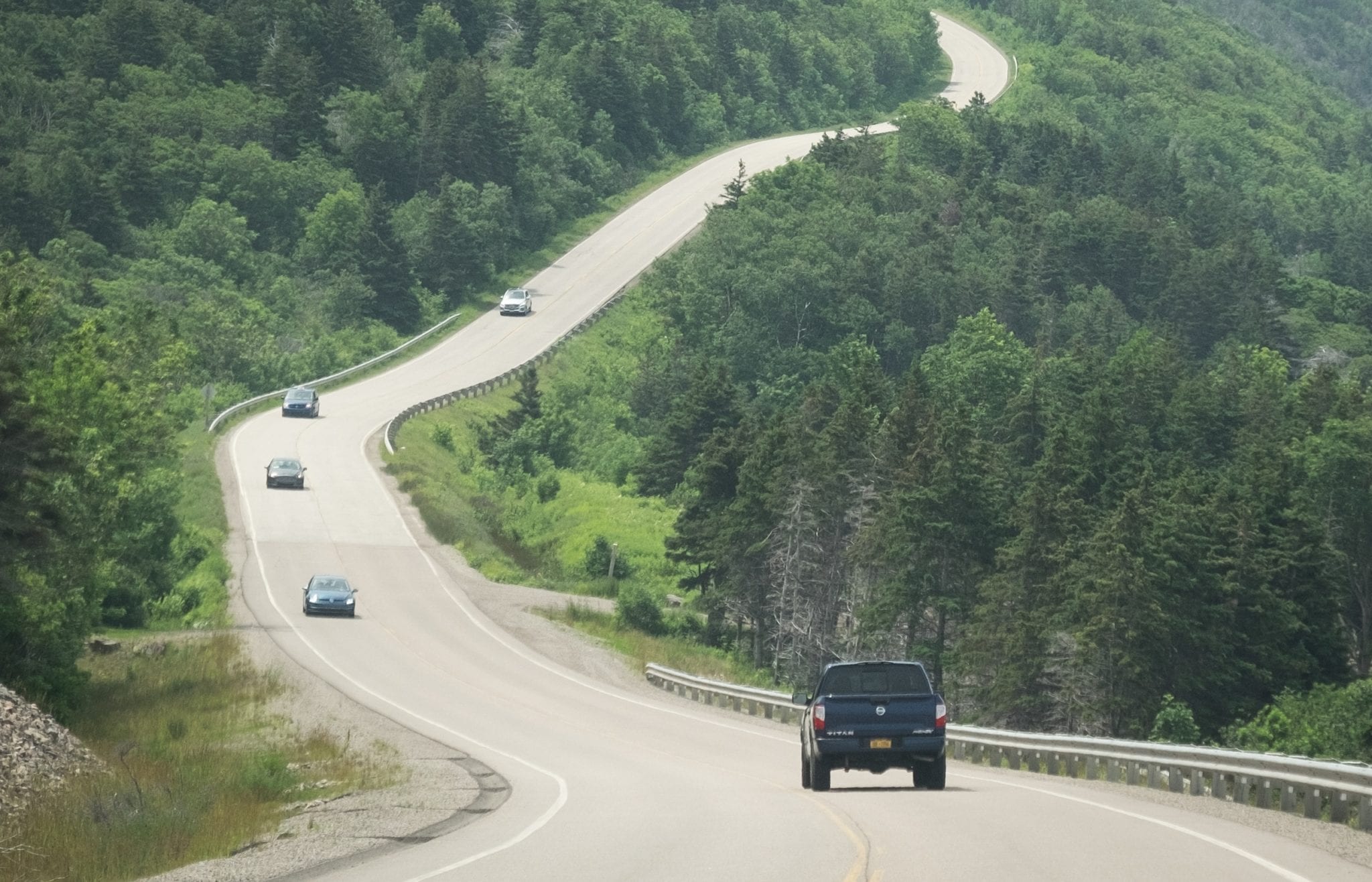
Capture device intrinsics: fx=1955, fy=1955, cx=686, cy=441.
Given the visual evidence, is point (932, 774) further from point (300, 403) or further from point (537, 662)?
point (300, 403)

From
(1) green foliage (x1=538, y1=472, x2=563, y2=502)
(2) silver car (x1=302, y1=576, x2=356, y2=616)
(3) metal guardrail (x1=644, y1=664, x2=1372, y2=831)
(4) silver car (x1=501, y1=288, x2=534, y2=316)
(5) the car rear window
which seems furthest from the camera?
(4) silver car (x1=501, y1=288, x2=534, y2=316)

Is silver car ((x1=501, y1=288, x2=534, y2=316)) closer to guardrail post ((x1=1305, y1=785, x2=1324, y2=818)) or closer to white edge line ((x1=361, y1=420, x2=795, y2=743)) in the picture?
white edge line ((x1=361, y1=420, x2=795, y2=743))

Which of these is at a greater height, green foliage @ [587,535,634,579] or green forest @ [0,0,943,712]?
green forest @ [0,0,943,712]

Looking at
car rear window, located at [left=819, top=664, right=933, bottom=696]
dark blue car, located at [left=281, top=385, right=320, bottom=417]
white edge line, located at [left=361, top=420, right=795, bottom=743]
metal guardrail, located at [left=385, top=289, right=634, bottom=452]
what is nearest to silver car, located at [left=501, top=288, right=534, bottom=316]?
metal guardrail, located at [left=385, top=289, right=634, bottom=452]

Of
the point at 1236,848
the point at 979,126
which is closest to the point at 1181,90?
the point at 979,126

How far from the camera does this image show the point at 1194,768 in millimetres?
26531

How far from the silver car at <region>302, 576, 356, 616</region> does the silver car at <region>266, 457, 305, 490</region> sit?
19.0 m

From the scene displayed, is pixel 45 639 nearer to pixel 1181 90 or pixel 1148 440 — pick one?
pixel 1148 440

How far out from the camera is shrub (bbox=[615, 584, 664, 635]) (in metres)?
66.3

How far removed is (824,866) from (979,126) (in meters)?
149

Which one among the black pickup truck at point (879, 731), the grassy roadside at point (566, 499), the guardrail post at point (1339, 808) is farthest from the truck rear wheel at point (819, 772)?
the grassy roadside at point (566, 499)

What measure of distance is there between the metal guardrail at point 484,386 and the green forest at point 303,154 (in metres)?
8.70

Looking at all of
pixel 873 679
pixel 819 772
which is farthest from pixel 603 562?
pixel 819 772

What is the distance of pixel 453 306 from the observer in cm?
12212
